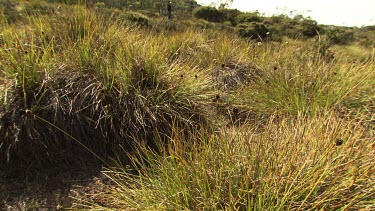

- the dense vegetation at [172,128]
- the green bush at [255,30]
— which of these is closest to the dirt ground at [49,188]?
the dense vegetation at [172,128]

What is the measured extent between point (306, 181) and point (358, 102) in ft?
7.50

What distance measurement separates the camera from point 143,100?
8.82 ft

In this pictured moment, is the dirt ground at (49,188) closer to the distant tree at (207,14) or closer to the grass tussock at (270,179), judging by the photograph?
the grass tussock at (270,179)

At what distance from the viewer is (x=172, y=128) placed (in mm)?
1910

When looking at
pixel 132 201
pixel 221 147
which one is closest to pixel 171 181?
pixel 132 201

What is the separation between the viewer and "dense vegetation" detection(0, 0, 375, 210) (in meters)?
1.51

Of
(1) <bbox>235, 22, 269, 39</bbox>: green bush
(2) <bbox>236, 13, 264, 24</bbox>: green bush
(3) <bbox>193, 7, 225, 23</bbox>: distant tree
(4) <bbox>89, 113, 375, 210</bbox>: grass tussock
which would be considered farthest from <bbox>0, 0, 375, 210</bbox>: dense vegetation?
(3) <bbox>193, 7, 225, 23</bbox>: distant tree

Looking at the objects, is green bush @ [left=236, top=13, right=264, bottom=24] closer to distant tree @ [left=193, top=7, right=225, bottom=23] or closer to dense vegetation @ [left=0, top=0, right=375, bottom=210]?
distant tree @ [left=193, top=7, right=225, bottom=23]

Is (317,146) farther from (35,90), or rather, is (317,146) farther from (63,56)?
(63,56)

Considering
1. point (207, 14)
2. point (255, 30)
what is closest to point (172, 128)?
point (255, 30)

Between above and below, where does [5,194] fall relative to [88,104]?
below

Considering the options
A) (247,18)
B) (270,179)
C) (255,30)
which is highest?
(247,18)

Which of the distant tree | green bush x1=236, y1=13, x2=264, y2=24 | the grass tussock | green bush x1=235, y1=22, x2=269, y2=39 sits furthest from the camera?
the distant tree

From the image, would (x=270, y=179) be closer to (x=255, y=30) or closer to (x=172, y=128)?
(x=172, y=128)
